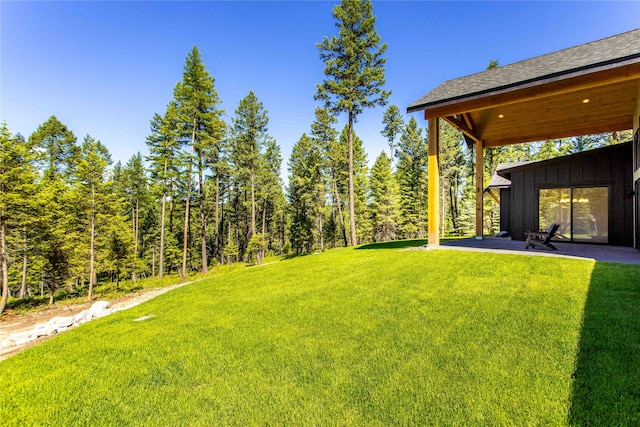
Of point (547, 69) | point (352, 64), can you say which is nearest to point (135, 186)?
point (352, 64)

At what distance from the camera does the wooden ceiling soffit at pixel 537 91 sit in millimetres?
5254

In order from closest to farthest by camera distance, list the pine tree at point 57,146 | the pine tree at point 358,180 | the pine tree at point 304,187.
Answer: the pine tree at point 57,146 → the pine tree at point 304,187 → the pine tree at point 358,180

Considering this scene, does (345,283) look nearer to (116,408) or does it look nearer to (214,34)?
(116,408)

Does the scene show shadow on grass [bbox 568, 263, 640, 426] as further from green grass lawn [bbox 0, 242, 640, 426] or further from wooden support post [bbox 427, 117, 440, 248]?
wooden support post [bbox 427, 117, 440, 248]

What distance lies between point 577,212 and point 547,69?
19.6 feet

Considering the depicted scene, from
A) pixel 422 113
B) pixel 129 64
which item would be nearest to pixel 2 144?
pixel 129 64

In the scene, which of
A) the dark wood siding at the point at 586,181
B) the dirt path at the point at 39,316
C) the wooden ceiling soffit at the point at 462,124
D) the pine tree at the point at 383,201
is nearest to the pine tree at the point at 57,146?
the dirt path at the point at 39,316

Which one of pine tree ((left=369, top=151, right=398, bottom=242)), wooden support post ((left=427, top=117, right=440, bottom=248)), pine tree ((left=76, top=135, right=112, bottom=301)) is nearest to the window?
wooden support post ((left=427, top=117, right=440, bottom=248))

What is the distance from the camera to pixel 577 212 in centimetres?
934

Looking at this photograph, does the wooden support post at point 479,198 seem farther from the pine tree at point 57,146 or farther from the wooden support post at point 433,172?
the pine tree at point 57,146

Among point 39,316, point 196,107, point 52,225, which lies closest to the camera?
point 39,316

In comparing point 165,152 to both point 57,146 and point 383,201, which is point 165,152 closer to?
point 57,146

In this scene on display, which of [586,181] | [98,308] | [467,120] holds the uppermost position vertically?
[467,120]

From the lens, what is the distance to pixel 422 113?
771cm
